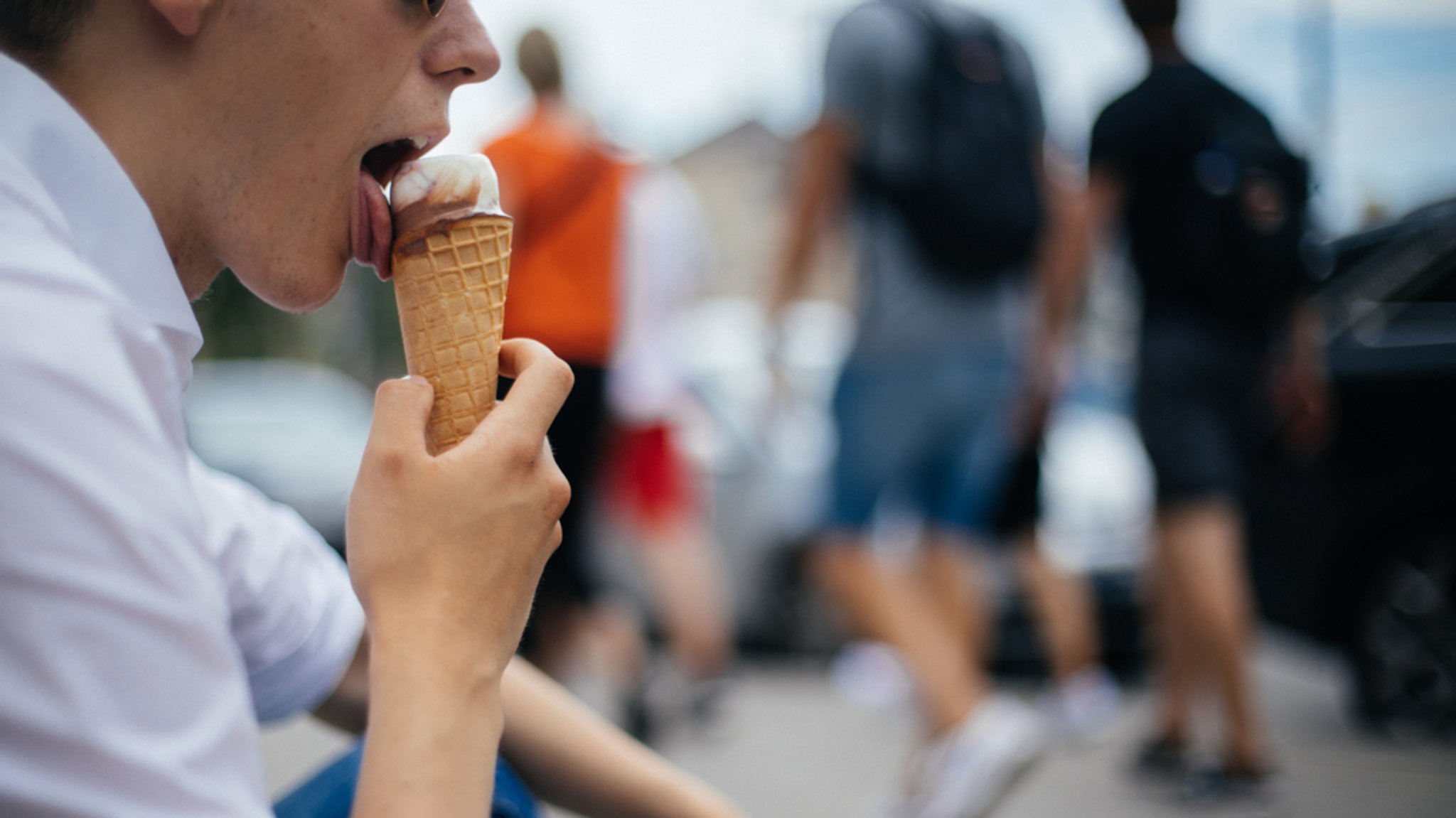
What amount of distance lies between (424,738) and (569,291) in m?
3.03

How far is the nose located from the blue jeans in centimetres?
64

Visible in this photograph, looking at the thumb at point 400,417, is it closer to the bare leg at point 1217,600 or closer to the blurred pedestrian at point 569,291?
the blurred pedestrian at point 569,291

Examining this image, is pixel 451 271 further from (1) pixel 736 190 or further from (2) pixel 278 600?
(1) pixel 736 190

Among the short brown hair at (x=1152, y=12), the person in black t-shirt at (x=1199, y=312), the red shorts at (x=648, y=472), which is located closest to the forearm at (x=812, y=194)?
the person in black t-shirt at (x=1199, y=312)

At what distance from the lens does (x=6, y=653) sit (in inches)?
26.6

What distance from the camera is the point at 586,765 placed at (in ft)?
4.75

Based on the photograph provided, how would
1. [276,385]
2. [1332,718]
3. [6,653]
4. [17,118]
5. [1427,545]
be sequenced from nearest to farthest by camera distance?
[6,653], [17,118], [1427,545], [1332,718], [276,385]

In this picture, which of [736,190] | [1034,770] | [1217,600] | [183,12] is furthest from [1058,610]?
[736,190]

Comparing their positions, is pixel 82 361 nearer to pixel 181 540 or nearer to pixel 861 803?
pixel 181 540

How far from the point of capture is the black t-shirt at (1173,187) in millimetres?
3740

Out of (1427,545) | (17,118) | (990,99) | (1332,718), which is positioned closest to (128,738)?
(17,118)

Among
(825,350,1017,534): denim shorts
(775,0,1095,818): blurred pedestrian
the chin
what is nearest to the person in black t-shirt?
(775,0,1095,818): blurred pedestrian

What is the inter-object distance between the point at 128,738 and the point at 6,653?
8 centimetres

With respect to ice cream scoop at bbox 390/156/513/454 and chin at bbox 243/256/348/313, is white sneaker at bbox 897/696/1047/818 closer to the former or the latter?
ice cream scoop at bbox 390/156/513/454
